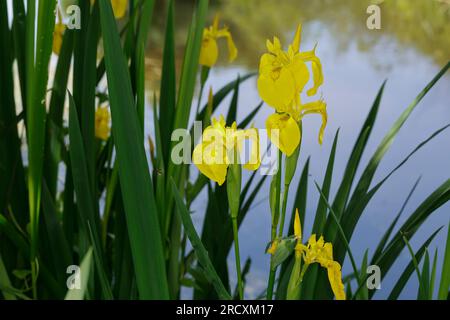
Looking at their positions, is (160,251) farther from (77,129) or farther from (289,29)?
(289,29)

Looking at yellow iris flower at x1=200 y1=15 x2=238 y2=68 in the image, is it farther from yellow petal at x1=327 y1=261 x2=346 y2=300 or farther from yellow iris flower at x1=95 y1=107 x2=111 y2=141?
yellow petal at x1=327 y1=261 x2=346 y2=300

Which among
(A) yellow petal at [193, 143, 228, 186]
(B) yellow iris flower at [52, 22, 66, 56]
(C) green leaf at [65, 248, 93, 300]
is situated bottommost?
(C) green leaf at [65, 248, 93, 300]

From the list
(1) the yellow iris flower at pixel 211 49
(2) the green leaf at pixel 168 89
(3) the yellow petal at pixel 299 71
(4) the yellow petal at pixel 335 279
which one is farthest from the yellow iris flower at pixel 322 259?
(1) the yellow iris flower at pixel 211 49

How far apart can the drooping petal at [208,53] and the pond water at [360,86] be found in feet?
0.60

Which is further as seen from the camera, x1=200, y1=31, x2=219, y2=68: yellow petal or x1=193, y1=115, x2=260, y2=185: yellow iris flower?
x1=200, y1=31, x2=219, y2=68: yellow petal

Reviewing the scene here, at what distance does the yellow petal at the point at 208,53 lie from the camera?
0.81 meters

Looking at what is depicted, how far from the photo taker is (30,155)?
624mm

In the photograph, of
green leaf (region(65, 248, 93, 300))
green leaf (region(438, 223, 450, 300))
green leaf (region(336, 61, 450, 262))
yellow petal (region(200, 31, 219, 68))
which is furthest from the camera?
yellow petal (region(200, 31, 219, 68))

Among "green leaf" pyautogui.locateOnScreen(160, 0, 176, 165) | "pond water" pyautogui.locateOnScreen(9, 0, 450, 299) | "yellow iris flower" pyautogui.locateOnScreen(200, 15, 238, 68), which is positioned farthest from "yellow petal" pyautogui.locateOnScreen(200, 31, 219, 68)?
"pond water" pyautogui.locateOnScreen(9, 0, 450, 299)

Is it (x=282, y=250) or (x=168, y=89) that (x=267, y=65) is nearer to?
(x=282, y=250)

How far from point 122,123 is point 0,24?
32 cm

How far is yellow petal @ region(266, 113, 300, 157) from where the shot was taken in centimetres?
42

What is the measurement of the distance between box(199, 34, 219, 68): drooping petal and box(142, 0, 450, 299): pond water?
0.18 m
